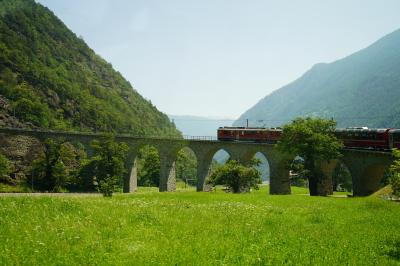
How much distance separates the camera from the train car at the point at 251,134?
56344 mm

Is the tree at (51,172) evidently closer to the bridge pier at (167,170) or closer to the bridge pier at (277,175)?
the bridge pier at (167,170)

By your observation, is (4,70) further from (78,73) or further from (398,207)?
(398,207)

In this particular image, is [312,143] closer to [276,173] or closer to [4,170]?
[276,173]

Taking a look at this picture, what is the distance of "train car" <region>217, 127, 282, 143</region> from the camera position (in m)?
56.3

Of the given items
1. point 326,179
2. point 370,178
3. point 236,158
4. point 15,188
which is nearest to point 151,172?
point 15,188

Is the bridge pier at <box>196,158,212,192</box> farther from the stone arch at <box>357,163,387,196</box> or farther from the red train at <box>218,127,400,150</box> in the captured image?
the stone arch at <box>357,163,387,196</box>

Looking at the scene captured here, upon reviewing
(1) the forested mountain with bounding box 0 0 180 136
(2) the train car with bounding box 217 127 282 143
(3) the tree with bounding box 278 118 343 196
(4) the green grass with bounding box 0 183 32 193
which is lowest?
(4) the green grass with bounding box 0 183 32 193

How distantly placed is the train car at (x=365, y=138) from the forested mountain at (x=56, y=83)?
7613 cm

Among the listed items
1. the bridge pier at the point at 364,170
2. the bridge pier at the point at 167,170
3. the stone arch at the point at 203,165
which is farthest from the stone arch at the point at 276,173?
the bridge pier at the point at 167,170

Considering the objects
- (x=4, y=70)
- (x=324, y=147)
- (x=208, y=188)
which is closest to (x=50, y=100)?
(x=4, y=70)

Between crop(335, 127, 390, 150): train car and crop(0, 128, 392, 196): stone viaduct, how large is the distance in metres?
1.20

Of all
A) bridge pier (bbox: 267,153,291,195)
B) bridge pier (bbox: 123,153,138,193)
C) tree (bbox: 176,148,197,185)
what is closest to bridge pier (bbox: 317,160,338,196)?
bridge pier (bbox: 267,153,291,195)

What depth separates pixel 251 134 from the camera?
59719 millimetres

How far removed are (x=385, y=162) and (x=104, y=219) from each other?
34568 mm
